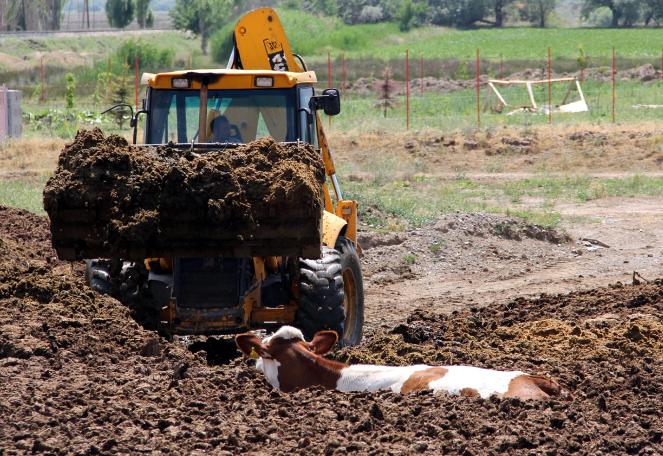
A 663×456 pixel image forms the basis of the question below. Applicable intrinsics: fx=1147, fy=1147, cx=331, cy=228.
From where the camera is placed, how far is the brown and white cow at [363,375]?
7.50 meters

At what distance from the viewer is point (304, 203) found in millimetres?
9156

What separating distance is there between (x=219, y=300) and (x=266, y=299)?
597mm

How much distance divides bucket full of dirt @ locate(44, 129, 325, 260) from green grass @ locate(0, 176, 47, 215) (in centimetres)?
1199

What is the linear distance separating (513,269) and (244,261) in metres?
7.98

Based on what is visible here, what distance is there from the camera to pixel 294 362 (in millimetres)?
7949

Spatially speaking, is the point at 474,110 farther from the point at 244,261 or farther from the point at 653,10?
the point at 653,10

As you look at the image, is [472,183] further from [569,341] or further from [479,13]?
[479,13]

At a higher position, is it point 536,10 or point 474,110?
point 536,10

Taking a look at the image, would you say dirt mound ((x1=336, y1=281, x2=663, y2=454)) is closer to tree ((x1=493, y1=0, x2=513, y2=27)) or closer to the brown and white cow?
the brown and white cow

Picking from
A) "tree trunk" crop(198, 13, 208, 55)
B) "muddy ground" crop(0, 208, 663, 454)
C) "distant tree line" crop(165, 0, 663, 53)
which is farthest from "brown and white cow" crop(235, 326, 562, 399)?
"distant tree line" crop(165, 0, 663, 53)

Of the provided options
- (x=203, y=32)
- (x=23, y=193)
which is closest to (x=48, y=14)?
(x=203, y=32)

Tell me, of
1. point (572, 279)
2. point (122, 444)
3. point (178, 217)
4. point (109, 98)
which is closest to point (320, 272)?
point (178, 217)

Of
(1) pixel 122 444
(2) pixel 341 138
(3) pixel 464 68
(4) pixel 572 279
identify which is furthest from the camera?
(3) pixel 464 68

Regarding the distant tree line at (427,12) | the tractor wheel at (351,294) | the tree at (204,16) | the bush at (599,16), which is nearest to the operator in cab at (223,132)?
the tractor wheel at (351,294)
